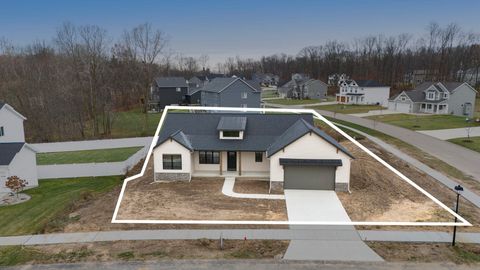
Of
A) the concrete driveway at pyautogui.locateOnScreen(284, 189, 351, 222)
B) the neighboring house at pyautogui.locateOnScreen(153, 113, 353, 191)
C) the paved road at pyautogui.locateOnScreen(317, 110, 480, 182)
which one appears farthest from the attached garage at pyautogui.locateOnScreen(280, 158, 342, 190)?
the paved road at pyautogui.locateOnScreen(317, 110, 480, 182)

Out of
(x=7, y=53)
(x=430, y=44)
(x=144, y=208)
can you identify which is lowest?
(x=144, y=208)

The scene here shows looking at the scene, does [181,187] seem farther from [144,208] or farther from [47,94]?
[47,94]

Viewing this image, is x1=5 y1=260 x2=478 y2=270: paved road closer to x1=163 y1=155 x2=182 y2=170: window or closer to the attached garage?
the attached garage

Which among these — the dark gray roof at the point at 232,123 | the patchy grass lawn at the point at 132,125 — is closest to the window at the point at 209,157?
the dark gray roof at the point at 232,123

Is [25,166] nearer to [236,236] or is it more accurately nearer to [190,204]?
[190,204]

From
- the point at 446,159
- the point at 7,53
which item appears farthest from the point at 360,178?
the point at 7,53

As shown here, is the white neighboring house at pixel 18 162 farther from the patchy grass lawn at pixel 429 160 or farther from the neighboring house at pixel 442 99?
the neighboring house at pixel 442 99

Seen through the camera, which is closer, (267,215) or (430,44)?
(267,215)
